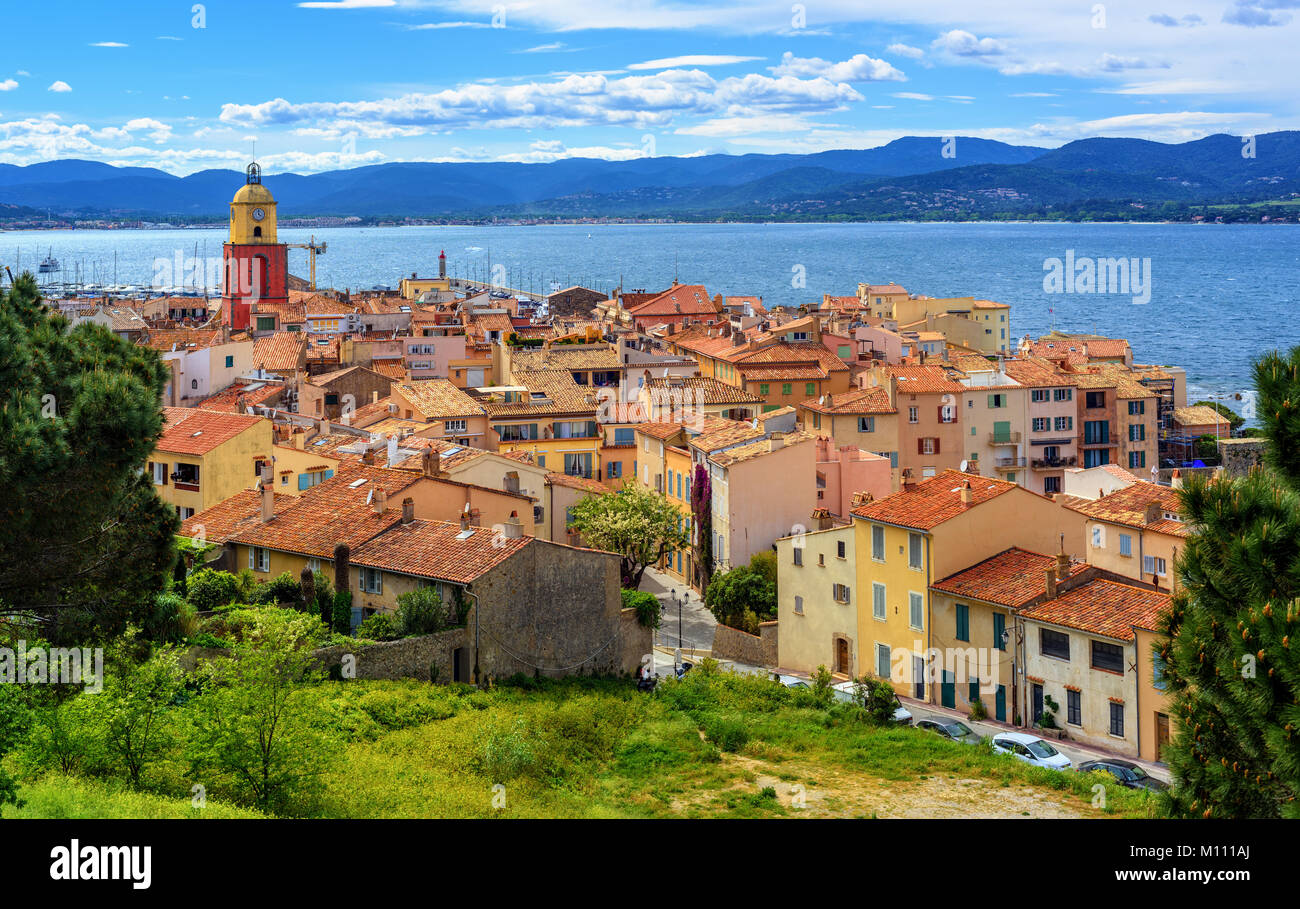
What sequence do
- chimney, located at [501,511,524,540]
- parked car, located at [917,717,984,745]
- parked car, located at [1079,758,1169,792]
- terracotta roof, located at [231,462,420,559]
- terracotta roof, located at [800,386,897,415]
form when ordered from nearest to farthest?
parked car, located at [1079,758,1169,792]
parked car, located at [917,717,984,745]
chimney, located at [501,511,524,540]
terracotta roof, located at [231,462,420,559]
terracotta roof, located at [800,386,897,415]

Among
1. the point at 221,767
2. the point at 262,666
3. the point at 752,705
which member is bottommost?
the point at 752,705

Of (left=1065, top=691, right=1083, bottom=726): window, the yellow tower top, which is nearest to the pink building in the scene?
(left=1065, top=691, right=1083, bottom=726): window

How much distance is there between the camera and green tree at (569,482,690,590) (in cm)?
4369

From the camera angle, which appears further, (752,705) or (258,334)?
(258,334)

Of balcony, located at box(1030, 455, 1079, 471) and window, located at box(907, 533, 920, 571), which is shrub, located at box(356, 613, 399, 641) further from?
balcony, located at box(1030, 455, 1079, 471)

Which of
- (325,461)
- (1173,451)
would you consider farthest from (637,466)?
(1173,451)

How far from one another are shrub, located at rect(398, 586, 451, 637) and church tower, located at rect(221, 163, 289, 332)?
3201 inches

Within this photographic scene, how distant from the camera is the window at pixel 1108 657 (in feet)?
98.2

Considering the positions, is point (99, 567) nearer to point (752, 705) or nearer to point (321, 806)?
point (321, 806)

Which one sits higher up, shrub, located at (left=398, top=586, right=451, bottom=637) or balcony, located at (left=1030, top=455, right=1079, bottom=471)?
balcony, located at (left=1030, top=455, right=1079, bottom=471)

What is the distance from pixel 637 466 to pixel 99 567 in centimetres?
3776

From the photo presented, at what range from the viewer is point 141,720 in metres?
19.9

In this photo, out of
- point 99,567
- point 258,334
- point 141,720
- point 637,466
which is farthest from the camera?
point 258,334
